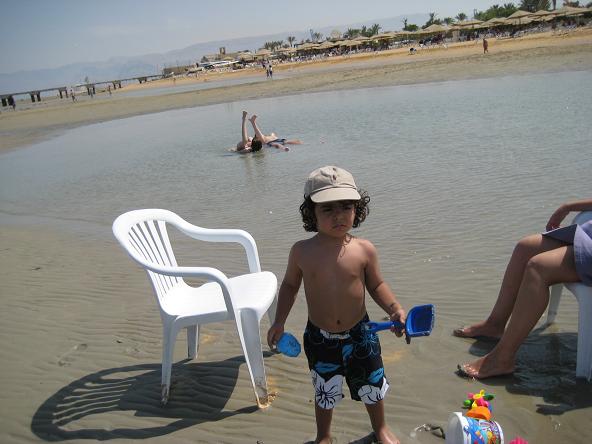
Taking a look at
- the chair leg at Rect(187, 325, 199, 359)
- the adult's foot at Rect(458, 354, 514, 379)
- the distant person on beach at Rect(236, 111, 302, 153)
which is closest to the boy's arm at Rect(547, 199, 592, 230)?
the adult's foot at Rect(458, 354, 514, 379)

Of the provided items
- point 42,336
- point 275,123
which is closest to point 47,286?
point 42,336

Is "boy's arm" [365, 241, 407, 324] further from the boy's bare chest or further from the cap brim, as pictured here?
the cap brim

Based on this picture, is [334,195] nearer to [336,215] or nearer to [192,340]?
[336,215]

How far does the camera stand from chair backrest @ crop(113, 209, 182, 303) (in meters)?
3.62

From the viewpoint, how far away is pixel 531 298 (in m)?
3.22

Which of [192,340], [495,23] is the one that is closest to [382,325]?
[192,340]

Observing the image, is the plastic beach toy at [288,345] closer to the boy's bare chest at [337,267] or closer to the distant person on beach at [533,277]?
the boy's bare chest at [337,267]

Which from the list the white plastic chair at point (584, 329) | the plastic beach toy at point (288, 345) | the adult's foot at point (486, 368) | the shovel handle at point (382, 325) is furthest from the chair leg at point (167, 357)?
the white plastic chair at point (584, 329)

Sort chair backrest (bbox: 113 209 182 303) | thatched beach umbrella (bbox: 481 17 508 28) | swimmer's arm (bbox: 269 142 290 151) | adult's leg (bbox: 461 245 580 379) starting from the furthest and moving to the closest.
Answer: thatched beach umbrella (bbox: 481 17 508 28) < swimmer's arm (bbox: 269 142 290 151) < chair backrest (bbox: 113 209 182 303) < adult's leg (bbox: 461 245 580 379)

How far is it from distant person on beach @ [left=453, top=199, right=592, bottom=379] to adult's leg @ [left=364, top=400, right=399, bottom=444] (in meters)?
0.81

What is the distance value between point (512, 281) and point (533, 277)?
336 mm

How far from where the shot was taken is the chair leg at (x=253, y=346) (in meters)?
3.35

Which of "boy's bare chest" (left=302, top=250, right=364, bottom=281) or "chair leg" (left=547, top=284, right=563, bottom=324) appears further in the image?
"chair leg" (left=547, top=284, right=563, bottom=324)

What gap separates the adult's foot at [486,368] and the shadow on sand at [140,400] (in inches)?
54.6
